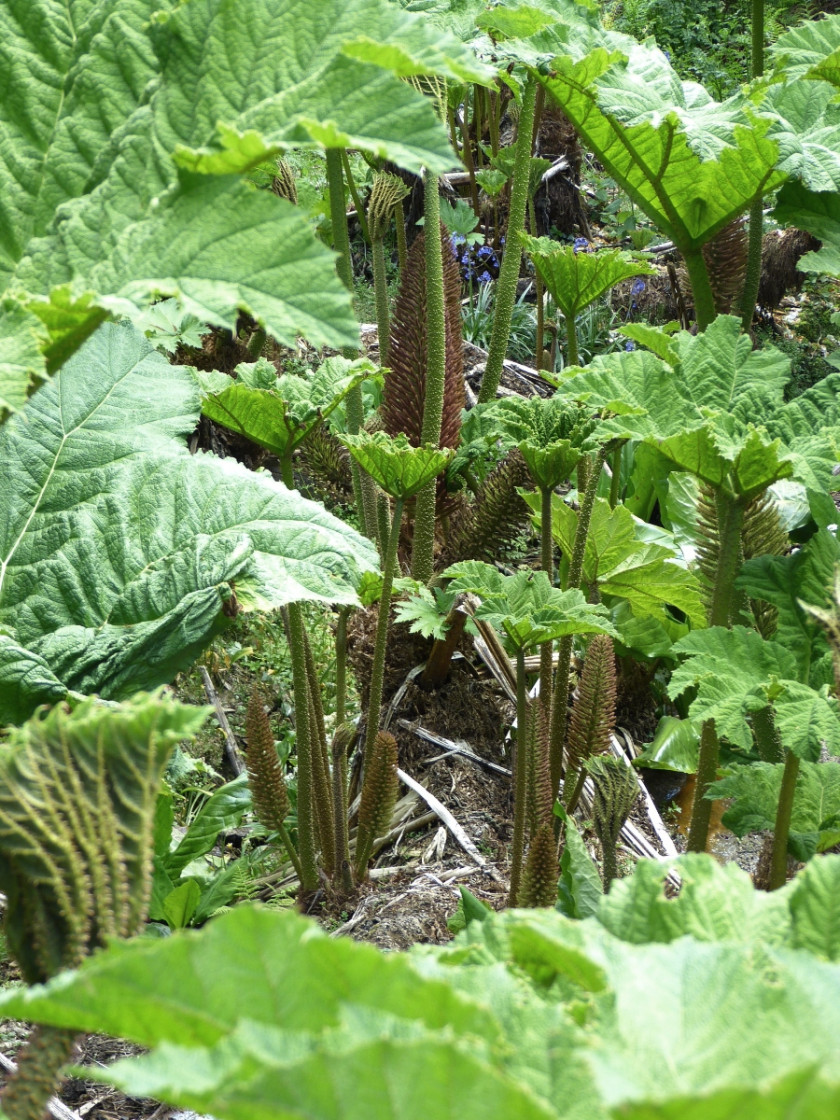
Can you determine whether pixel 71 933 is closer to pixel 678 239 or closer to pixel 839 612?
pixel 839 612

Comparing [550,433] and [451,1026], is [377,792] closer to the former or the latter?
[550,433]

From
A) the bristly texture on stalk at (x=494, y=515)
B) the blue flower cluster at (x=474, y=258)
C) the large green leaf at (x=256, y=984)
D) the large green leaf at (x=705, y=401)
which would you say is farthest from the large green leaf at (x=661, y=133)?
the blue flower cluster at (x=474, y=258)

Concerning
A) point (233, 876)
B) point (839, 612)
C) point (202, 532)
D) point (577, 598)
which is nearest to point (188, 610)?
point (202, 532)

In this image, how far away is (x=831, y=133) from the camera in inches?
108

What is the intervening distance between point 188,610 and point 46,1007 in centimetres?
90

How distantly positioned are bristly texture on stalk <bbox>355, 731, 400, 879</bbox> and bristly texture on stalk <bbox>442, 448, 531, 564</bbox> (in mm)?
724

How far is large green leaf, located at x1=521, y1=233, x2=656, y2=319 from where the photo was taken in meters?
2.63

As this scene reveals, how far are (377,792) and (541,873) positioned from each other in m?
0.55

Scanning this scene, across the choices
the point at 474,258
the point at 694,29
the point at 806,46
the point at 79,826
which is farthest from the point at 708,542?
the point at 694,29

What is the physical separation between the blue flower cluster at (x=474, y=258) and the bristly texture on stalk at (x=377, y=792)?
4.16 metres

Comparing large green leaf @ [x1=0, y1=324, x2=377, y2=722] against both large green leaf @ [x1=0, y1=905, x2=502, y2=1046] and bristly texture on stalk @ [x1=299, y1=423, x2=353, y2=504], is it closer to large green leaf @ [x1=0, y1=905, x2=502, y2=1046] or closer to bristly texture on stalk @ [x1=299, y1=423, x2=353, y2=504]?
large green leaf @ [x1=0, y1=905, x2=502, y2=1046]

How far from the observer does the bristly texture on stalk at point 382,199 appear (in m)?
2.84

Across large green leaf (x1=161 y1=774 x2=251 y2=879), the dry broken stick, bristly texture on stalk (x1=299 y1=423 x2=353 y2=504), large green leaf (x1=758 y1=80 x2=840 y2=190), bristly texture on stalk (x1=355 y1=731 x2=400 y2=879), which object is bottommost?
the dry broken stick

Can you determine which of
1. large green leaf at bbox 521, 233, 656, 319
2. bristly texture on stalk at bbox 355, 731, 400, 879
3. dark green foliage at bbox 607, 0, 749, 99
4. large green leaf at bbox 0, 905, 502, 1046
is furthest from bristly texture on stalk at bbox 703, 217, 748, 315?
dark green foliage at bbox 607, 0, 749, 99
